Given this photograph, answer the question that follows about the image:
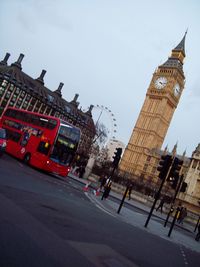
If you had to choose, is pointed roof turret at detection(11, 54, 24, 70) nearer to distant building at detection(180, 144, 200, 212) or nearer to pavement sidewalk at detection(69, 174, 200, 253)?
distant building at detection(180, 144, 200, 212)

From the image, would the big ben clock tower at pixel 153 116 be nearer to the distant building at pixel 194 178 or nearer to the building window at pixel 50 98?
the distant building at pixel 194 178

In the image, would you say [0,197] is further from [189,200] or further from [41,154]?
[189,200]

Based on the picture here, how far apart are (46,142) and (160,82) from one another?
283 feet

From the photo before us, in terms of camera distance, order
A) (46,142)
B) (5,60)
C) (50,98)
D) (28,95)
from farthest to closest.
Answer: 1. (50,98)
2. (28,95)
3. (5,60)
4. (46,142)

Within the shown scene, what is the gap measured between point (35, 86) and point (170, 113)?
42.1m

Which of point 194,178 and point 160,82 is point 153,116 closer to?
point 160,82

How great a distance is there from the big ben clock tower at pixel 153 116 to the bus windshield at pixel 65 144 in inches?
3109

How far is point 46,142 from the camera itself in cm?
2330

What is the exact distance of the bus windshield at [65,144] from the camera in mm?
23400

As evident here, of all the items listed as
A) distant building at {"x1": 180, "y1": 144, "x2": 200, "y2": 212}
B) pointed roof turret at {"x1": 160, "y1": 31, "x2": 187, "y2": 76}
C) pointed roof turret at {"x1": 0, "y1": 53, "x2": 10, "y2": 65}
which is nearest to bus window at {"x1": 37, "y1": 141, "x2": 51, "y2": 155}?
distant building at {"x1": 180, "y1": 144, "x2": 200, "y2": 212}

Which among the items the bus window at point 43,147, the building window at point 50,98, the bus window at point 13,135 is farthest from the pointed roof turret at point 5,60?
the bus window at point 43,147

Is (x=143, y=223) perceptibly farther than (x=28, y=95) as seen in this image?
No

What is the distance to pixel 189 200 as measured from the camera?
58.8 m

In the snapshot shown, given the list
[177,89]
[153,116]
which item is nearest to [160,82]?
[177,89]
